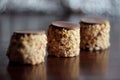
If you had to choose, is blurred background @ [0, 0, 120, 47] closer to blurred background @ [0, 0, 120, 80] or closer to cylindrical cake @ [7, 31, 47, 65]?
blurred background @ [0, 0, 120, 80]

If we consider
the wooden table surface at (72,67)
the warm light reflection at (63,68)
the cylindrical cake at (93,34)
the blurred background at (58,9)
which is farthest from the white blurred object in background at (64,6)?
the warm light reflection at (63,68)

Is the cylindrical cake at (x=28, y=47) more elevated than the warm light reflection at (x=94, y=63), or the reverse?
the cylindrical cake at (x=28, y=47)

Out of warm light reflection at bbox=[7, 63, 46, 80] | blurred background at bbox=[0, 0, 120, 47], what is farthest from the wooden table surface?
blurred background at bbox=[0, 0, 120, 47]

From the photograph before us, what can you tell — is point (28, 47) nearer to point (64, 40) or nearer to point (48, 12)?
point (64, 40)

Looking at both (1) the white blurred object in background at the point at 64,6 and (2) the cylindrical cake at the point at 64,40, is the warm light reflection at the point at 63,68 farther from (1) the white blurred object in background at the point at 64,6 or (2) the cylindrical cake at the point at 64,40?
(1) the white blurred object in background at the point at 64,6

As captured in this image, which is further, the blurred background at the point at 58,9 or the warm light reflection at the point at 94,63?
the blurred background at the point at 58,9

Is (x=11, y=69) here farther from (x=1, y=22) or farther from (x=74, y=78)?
(x=1, y=22)
